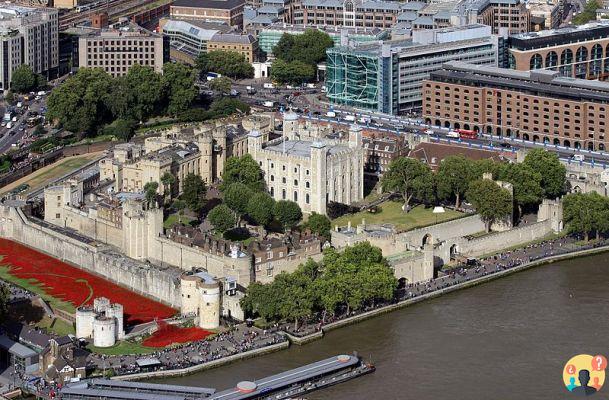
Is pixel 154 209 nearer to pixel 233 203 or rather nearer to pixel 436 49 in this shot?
pixel 233 203

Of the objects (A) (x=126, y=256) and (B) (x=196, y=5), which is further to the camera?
(B) (x=196, y=5)

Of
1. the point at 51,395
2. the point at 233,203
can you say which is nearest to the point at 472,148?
the point at 233,203

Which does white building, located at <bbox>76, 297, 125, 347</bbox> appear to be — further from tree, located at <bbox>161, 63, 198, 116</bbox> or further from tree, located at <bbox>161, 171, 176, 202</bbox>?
tree, located at <bbox>161, 63, 198, 116</bbox>

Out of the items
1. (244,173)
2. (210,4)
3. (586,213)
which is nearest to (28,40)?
(210,4)

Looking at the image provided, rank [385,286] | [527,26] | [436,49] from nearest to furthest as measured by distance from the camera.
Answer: [385,286]
[436,49]
[527,26]

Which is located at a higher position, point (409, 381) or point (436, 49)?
point (436, 49)

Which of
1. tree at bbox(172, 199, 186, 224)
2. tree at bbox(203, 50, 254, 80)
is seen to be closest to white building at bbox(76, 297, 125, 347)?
tree at bbox(172, 199, 186, 224)
